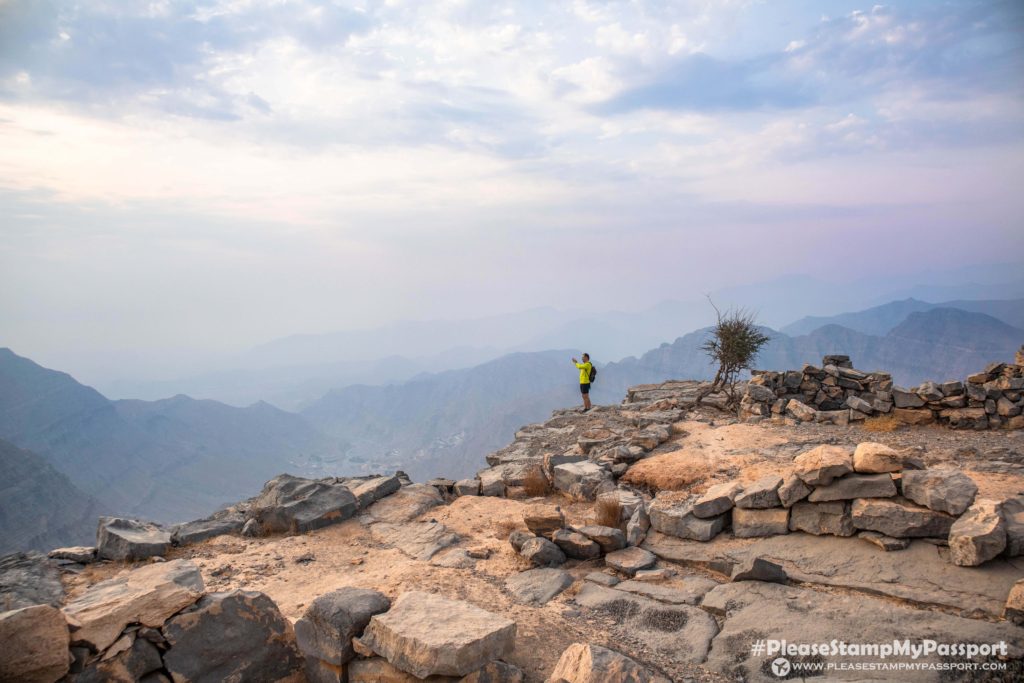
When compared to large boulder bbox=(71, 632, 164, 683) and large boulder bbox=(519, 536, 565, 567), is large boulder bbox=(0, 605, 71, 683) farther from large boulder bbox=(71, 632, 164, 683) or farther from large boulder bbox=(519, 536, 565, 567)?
large boulder bbox=(519, 536, 565, 567)

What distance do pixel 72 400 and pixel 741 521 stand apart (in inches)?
6265

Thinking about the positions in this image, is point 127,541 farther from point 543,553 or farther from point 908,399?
point 908,399

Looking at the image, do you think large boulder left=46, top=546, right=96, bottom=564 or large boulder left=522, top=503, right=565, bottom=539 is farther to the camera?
large boulder left=522, top=503, right=565, bottom=539

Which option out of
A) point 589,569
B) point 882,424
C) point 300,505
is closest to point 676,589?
point 589,569

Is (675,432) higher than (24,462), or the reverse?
(675,432)

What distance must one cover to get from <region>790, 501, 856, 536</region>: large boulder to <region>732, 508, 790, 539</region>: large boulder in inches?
4.7

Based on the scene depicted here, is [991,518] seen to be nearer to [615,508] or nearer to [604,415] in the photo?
[615,508]

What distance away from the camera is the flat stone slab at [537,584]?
7286 millimetres

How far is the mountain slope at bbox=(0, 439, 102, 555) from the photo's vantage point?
6756cm

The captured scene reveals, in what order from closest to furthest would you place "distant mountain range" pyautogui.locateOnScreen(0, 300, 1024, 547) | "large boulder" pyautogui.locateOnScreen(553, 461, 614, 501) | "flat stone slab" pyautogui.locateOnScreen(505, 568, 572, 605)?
"flat stone slab" pyautogui.locateOnScreen(505, 568, 572, 605) < "large boulder" pyautogui.locateOnScreen(553, 461, 614, 501) < "distant mountain range" pyautogui.locateOnScreen(0, 300, 1024, 547)

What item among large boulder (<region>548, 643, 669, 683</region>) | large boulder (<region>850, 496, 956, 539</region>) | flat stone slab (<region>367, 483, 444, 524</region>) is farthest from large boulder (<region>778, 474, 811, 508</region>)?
flat stone slab (<region>367, 483, 444, 524</region>)

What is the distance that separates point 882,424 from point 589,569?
1026 cm

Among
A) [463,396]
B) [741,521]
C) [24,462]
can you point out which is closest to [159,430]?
[24,462]

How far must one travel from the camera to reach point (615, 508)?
30.3 ft
